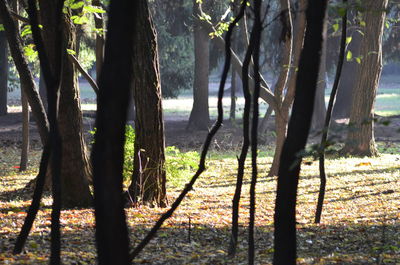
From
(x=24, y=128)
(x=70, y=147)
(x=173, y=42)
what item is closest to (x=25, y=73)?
(x=70, y=147)

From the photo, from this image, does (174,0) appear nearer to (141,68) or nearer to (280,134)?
(280,134)

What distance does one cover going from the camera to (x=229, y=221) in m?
9.04

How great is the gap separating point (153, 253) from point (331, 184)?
7.00 meters

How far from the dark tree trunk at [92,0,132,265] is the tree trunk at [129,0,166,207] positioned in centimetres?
626

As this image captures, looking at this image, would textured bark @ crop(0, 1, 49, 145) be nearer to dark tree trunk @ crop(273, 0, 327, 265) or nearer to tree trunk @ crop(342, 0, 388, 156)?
dark tree trunk @ crop(273, 0, 327, 265)

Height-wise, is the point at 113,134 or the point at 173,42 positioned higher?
the point at 173,42

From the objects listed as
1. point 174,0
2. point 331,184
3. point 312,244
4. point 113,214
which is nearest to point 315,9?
point 113,214

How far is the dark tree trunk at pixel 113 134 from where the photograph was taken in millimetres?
2926

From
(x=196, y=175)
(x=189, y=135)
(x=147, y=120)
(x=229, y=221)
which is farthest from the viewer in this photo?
(x=189, y=135)

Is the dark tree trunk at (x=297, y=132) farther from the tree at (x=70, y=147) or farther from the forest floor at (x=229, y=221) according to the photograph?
the tree at (x=70, y=147)

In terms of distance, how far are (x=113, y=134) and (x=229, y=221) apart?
621 centimetres

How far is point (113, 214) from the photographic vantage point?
297 centimetres

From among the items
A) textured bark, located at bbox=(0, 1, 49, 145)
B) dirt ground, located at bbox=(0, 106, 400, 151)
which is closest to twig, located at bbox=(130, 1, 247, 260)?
textured bark, located at bbox=(0, 1, 49, 145)

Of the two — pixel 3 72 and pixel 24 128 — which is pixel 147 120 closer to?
pixel 24 128
